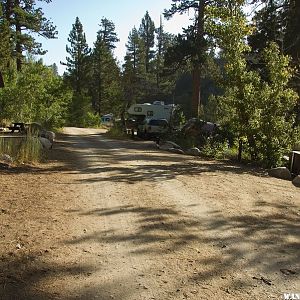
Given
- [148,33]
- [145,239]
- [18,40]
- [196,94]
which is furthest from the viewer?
[148,33]

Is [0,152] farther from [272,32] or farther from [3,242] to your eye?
[272,32]

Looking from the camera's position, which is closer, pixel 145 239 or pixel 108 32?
pixel 145 239

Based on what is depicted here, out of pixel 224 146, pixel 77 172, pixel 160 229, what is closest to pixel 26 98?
pixel 224 146

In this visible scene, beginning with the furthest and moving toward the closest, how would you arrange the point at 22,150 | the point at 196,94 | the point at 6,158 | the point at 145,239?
the point at 196,94 < the point at 22,150 < the point at 6,158 < the point at 145,239

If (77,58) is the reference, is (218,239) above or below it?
below

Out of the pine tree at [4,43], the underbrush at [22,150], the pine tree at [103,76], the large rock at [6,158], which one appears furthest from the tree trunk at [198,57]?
the pine tree at [103,76]

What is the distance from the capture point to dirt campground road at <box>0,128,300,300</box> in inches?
149

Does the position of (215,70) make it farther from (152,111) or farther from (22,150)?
(152,111)

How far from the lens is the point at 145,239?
508cm

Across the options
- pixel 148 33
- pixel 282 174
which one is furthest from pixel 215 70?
pixel 148 33

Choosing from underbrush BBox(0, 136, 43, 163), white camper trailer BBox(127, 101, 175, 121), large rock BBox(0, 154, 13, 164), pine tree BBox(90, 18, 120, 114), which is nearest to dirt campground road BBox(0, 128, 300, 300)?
large rock BBox(0, 154, 13, 164)

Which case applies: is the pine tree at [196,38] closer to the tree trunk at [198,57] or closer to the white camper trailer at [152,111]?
the tree trunk at [198,57]

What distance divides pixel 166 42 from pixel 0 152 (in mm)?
80196

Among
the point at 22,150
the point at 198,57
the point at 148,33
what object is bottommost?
the point at 22,150
